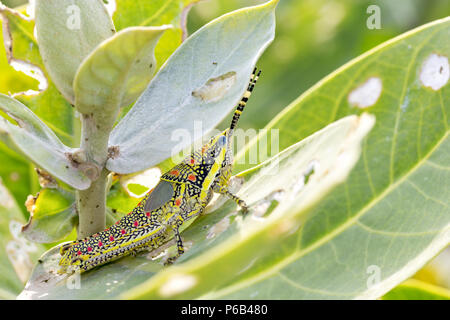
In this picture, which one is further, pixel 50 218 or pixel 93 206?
pixel 50 218

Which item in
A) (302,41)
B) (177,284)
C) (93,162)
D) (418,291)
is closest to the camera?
(177,284)

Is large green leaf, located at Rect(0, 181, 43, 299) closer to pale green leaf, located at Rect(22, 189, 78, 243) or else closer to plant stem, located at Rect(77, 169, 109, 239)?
pale green leaf, located at Rect(22, 189, 78, 243)

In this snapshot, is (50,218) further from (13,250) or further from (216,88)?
(216,88)

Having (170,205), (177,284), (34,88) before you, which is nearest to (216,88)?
(170,205)

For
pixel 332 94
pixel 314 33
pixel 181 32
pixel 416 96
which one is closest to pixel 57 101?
pixel 181 32

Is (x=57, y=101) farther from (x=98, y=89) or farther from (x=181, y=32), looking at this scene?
(x=98, y=89)
